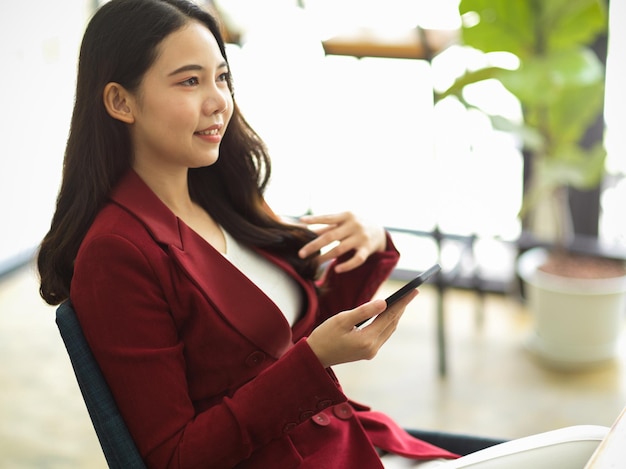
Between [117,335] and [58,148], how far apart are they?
2.94m

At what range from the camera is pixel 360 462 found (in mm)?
1252

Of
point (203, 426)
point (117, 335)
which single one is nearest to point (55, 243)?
→ point (117, 335)

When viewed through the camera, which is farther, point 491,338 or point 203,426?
point 491,338

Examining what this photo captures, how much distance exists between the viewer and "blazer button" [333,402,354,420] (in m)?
1.30

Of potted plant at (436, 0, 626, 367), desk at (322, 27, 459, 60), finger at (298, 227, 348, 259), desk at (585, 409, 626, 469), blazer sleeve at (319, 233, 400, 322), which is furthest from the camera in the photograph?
desk at (322, 27, 459, 60)

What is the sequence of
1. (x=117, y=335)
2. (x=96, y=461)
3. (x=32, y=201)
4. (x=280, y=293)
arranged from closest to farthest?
(x=117, y=335) → (x=280, y=293) → (x=96, y=461) → (x=32, y=201)

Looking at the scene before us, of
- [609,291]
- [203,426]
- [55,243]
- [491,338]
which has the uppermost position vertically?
[55,243]

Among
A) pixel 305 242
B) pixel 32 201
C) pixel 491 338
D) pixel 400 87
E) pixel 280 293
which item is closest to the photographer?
pixel 280 293

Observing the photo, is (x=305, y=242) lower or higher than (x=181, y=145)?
lower

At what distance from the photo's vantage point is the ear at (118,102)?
1.16 meters

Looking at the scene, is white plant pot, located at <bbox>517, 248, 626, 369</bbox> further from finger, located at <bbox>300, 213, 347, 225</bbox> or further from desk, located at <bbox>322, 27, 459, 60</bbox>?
finger, located at <bbox>300, 213, 347, 225</bbox>

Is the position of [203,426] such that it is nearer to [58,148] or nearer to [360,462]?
[360,462]

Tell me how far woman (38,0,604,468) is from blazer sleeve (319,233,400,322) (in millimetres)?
167

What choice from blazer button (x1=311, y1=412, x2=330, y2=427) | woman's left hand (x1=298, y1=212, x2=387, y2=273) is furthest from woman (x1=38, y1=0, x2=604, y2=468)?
woman's left hand (x1=298, y1=212, x2=387, y2=273)
